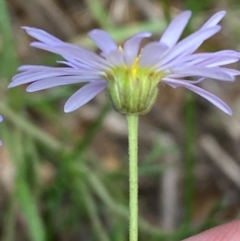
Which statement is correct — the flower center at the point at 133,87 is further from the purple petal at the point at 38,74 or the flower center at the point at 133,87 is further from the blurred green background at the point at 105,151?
the blurred green background at the point at 105,151

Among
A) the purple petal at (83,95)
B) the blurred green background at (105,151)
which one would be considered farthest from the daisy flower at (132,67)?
the blurred green background at (105,151)

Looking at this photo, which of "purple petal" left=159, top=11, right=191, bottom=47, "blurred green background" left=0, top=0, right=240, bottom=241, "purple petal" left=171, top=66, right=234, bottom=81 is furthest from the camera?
"blurred green background" left=0, top=0, right=240, bottom=241

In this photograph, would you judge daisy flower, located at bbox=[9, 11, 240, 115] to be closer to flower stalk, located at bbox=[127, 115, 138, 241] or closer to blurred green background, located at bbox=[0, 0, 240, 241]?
flower stalk, located at bbox=[127, 115, 138, 241]

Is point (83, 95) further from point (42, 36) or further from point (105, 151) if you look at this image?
point (105, 151)

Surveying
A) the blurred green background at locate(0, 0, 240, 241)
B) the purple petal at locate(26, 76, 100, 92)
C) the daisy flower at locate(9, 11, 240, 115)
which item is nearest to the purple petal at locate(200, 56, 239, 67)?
the daisy flower at locate(9, 11, 240, 115)

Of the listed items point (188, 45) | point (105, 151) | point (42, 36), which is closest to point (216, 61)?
point (188, 45)

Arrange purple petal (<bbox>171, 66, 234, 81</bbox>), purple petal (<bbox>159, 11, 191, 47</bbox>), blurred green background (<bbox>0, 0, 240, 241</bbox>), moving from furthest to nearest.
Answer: blurred green background (<bbox>0, 0, 240, 241</bbox>)
purple petal (<bbox>159, 11, 191, 47</bbox>)
purple petal (<bbox>171, 66, 234, 81</bbox>)
